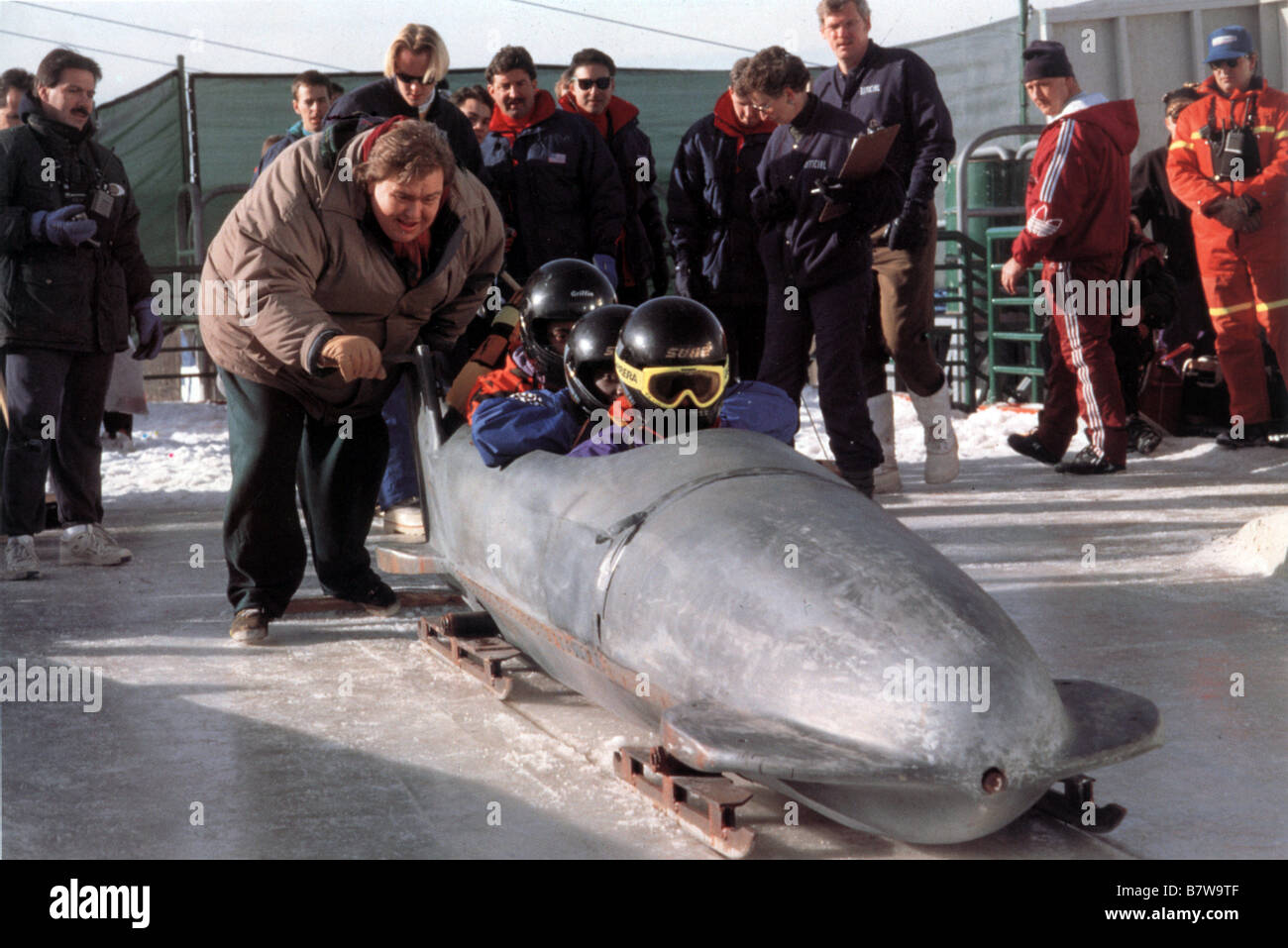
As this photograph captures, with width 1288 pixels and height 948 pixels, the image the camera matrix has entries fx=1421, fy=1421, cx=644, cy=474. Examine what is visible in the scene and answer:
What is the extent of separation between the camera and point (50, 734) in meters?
3.38

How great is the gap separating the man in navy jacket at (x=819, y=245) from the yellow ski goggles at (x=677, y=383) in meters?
2.71

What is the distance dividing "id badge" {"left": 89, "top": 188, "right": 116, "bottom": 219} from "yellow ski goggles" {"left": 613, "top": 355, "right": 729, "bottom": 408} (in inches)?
130

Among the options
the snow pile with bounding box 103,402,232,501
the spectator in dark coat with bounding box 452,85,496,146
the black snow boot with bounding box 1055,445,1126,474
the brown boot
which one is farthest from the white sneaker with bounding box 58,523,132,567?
the black snow boot with bounding box 1055,445,1126,474

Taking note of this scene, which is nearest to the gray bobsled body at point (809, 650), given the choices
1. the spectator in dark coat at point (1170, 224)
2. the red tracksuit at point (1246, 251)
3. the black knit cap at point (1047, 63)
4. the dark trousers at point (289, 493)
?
the dark trousers at point (289, 493)

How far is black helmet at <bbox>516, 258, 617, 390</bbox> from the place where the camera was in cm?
432

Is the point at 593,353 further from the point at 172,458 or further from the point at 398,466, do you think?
the point at 172,458

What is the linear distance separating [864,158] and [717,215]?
3.72ft

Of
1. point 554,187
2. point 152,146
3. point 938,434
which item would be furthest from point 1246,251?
point 152,146

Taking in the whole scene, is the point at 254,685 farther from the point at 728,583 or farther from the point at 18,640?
the point at 728,583

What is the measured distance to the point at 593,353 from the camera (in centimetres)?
365

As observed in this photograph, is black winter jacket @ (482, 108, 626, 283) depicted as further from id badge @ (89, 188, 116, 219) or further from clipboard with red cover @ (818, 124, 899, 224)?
id badge @ (89, 188, 116, 219)

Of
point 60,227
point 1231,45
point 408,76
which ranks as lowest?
point 60,227

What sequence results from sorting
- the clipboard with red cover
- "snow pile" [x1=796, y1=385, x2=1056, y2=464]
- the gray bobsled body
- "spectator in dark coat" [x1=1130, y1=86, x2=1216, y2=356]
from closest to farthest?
1. the gray bobsled body
2. the clipboard with red cover
3. "snow pile" [x1=796, y1=385, x2=1056, y2=464]
4. "spectator in dark coat" [x1=1130, y1=86, x2=1216, y2=356]

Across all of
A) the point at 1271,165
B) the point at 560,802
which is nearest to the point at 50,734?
the point at 560,802
